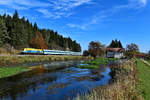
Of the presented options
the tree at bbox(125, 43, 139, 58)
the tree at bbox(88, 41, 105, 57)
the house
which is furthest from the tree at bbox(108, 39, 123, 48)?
the tree at bbox(125, 43, 139, 58)

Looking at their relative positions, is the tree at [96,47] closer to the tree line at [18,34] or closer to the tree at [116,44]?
the tree line at [18,34]

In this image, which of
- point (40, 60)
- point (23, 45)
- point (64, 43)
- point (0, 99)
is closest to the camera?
point (0, 99)

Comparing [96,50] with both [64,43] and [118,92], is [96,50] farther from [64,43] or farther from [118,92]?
[118,92]

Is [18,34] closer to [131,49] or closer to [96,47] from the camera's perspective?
[96,47]

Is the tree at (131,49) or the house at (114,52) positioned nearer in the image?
the tree at (131,49)

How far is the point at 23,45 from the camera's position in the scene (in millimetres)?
57438

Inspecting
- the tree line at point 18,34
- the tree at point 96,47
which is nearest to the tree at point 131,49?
the tree at point 96,47

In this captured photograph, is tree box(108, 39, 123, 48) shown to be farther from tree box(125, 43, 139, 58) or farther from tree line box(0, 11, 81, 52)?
tree box(125, 43, 139, 58)

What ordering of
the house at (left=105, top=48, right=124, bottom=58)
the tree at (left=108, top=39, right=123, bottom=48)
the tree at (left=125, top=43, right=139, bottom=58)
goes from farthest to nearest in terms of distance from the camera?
the tree at (left=108, top=39, right=123, bottom=48) → the house at (left=105, top=48, right=124, bottom=58) → the tree at (left=125, top=43, right=139, bottom=58)

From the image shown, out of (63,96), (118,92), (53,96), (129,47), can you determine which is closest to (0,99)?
(53,96)

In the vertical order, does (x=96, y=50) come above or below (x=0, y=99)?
above

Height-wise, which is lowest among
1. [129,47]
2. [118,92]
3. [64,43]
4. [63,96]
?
[63,96]

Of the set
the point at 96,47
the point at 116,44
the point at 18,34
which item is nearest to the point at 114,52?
the point at 96,47

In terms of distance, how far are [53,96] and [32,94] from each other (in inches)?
73.7
